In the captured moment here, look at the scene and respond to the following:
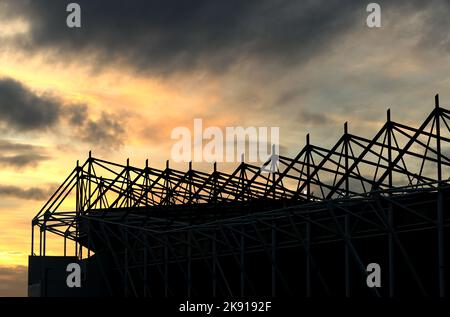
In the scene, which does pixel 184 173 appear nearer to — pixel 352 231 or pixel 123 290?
pixel 123 290

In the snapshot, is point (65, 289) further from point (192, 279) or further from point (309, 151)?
point (309, 151)

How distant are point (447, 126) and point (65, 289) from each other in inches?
1705

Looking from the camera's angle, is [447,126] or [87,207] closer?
[447,126]

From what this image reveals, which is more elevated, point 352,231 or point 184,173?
point 184,173

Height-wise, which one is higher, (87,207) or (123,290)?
(87,207)

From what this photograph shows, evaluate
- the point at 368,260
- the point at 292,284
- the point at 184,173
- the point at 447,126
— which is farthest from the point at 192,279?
the point at 447,126

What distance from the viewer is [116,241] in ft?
275

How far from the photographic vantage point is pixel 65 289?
262 ft
